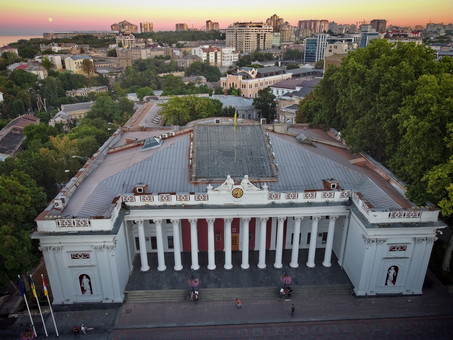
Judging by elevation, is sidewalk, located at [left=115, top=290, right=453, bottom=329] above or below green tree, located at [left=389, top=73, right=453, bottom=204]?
below

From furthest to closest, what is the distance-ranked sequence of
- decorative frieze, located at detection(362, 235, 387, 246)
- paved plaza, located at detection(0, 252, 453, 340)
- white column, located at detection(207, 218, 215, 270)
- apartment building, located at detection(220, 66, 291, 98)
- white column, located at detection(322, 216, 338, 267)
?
apartment building, located at detection(220, 66, 291, 98) < white column, located at detection(322, 216, 338, 267) < white column, located at detection(207, 218, 215, 270) < decorative frieze, located at detection(362, 235, 387, 246) < paved plaza, located at detection(0, 252, 453, 340)

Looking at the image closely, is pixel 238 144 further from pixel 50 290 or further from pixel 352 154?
pixel 50 290

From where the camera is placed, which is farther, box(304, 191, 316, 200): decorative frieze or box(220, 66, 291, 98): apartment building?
box(220, 66, 291, 98): apartment building

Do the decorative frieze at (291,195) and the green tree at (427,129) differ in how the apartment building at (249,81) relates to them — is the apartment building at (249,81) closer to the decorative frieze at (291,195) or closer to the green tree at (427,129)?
the green tree at (427,129)

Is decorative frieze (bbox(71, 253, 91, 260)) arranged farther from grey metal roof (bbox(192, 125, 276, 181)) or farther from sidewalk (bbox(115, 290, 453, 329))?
grey metal roof (bbox(192, 125, 276, 181))

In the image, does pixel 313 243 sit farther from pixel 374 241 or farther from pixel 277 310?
pixel 277 310

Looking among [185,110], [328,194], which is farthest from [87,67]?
[328,194]

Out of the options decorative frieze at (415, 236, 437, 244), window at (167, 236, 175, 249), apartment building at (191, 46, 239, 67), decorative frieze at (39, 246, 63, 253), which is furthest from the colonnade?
apartment building at (191, 46, 239, 67)
